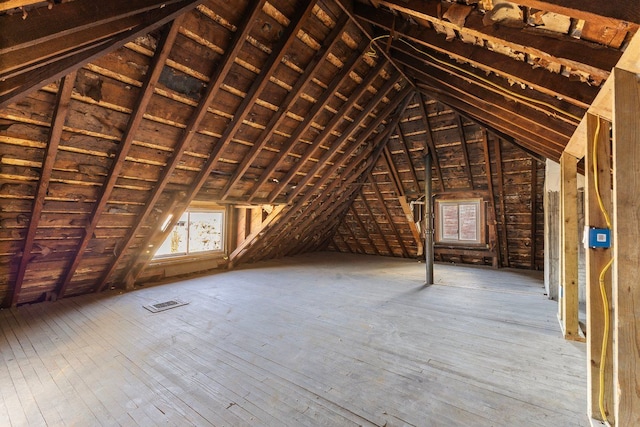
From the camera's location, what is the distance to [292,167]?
4625 millimetres

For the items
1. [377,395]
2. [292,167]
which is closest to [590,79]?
[377,395]

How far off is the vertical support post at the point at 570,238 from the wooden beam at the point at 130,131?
12.5 ft

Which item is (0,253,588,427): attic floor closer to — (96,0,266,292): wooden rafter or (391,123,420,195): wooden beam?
(96,0,266,292): wooden rafter

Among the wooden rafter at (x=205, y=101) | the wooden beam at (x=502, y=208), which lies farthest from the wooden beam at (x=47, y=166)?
the wooden beam at (x=502, y=208)

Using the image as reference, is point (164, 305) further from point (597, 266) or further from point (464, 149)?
point (464, 149)

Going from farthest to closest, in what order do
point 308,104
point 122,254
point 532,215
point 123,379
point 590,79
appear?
1. point 532,215
2. point 122,254
3. point 308,104
4. point 123,379
5. point 590,79

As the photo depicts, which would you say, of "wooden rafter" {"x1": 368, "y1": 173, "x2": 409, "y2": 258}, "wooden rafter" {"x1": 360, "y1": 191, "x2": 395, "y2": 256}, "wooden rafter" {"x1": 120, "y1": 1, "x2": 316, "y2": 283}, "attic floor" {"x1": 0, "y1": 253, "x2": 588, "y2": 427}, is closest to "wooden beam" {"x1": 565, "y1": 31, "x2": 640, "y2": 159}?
"attic floor" {"x1": 0, "y1": 253, "x2": 588, "y2": 427}

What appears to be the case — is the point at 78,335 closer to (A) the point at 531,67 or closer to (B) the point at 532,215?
(A) the point at 531,67

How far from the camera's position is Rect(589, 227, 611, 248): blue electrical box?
1688mm

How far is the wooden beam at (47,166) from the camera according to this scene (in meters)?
2.21

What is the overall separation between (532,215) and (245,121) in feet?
19.5

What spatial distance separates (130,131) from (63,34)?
1.40m

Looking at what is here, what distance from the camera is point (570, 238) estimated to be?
279 cm

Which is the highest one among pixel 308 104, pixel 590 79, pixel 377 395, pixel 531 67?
pixel 308 104
